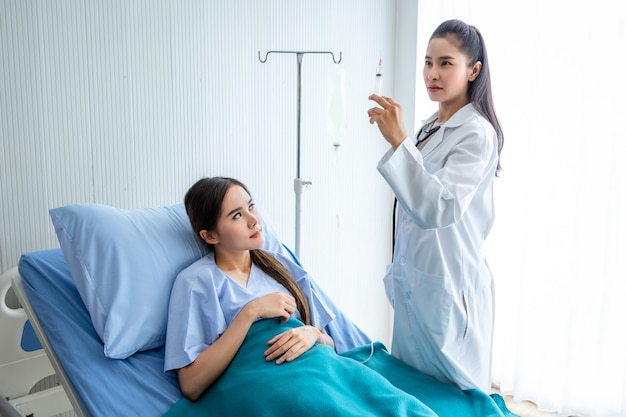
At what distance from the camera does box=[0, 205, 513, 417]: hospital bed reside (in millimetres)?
1361

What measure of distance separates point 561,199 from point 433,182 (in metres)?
1.19

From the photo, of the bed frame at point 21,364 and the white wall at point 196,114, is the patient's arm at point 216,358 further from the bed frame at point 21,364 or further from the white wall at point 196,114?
the white wall at point 196,114

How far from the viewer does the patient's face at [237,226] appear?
5.07 ft

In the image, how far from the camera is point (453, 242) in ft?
4.92

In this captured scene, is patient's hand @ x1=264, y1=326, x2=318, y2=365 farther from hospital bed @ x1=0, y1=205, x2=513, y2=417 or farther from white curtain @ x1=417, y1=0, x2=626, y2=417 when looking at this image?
white curtain @ x1=417, y1=0, x2=626, y2=417

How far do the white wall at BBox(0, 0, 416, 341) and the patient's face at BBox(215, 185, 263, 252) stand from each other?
535mm

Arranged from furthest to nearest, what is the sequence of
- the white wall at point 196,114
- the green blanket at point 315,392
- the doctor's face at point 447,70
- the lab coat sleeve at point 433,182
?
the white wall at point 196,114, the doctor's face at point 447,70, the lab coat sleeve at point 433,182, the green blanket at point 315,392

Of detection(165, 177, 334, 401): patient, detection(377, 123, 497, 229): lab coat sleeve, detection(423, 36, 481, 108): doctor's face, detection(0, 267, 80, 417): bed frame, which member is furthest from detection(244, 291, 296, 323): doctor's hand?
detection(423, 36, 481, 108): doctor's face

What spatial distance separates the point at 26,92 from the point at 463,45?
4.06 ft

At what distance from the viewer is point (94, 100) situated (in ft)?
5.99

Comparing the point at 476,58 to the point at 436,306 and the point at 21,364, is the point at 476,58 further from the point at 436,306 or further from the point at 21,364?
the point at 21,364

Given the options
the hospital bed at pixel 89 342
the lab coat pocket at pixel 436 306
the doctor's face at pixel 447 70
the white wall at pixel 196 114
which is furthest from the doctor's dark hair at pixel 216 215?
the doctor's face at pixel 447 70

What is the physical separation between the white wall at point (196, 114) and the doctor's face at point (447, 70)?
854 millimetres

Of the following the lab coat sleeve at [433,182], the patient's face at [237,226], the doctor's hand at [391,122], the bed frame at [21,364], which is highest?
the doctor's hand at [391,122]
